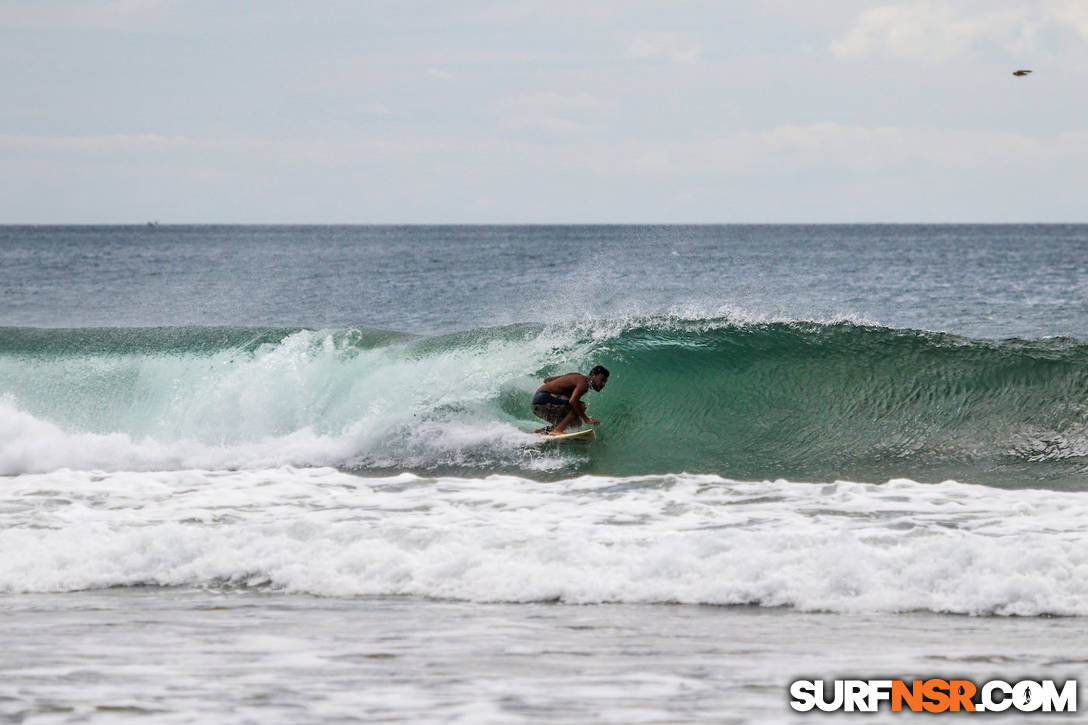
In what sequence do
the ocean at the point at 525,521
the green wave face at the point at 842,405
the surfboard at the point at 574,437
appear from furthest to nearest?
the surfboard at the point at 574,437
the green wave face at the point at 842,405
the ocean at the point at 525,521

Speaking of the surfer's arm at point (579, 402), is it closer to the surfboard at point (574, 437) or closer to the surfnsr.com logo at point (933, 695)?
the surfboard at point (574, 437)

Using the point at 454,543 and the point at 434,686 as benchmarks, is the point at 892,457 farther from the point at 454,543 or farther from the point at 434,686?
the point at 434,686

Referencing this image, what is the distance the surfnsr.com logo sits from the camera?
438 cm

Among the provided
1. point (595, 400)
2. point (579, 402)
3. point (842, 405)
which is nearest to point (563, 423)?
point (579, 402)

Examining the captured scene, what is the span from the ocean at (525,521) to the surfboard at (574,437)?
0.51ft

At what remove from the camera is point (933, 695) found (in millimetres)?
4488

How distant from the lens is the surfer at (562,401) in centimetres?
1111

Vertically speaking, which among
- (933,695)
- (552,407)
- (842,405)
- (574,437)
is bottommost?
(933,695)

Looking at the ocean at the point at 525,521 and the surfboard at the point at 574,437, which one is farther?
the surfboard at the point at 574,437

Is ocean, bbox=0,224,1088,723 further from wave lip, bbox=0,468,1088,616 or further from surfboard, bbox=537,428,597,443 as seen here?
surfboard, bbox=537,428,597,443

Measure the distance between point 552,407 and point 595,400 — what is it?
1.44m

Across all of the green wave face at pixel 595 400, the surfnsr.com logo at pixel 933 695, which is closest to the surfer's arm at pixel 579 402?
the green wave face at pixel 595 400

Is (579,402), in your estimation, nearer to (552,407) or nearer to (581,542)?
(552,407)

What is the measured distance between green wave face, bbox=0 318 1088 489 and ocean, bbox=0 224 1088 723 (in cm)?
5
